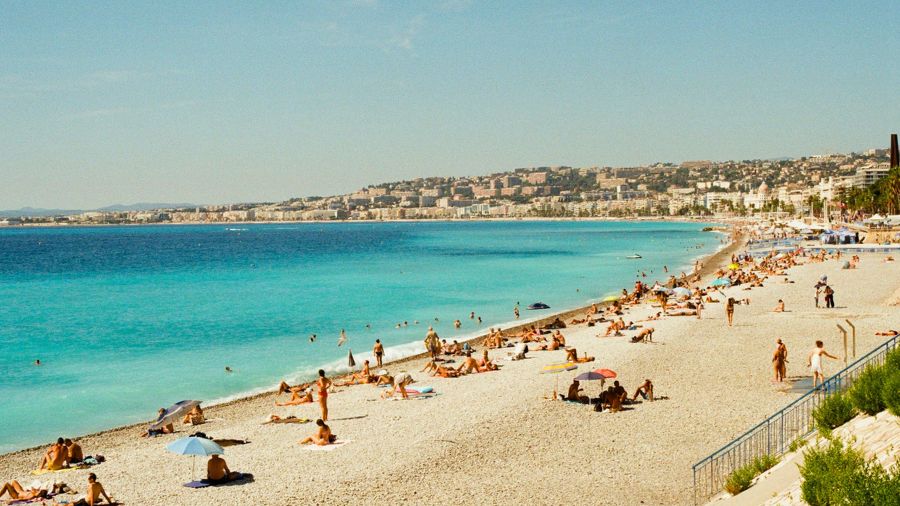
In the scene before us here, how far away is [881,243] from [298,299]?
4841 cm

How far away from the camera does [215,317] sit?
39.4m

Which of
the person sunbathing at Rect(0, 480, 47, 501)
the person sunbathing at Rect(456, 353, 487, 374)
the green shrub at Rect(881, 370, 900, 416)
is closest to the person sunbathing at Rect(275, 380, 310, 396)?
the person sunbathing at Rect(456, 353, 487, 374)

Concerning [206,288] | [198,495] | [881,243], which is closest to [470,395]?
[198,495]

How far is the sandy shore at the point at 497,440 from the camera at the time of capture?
38.6 feet

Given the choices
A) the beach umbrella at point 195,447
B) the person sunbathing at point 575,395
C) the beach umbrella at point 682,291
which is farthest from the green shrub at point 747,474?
the beach umbrella at point 682,291

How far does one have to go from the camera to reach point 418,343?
2992 cm

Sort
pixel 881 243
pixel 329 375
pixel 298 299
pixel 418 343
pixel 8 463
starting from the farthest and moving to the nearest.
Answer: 1. pixel 881 243
2. pixel 298 299
3. pixel 418 343
4. pixel 329 375
5. pixel 8 463

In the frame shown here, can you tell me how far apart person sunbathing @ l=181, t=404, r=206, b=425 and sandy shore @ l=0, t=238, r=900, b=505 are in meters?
0.40

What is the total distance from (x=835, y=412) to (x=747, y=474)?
1.47 m

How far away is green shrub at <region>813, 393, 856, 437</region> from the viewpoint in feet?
32.8

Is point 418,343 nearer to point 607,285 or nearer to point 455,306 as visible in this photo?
point 455,306

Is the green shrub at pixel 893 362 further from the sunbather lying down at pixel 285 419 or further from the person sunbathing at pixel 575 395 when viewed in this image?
the sunbather lying down at pixel 285 419

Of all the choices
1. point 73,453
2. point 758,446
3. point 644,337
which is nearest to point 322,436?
point 73,453

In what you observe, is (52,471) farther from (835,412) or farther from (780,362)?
(780,362)
